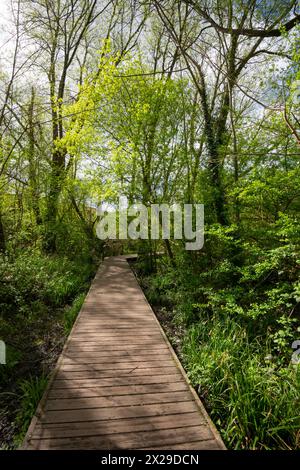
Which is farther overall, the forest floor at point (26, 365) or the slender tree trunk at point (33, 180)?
the slender tree trunk at point (33, 180)

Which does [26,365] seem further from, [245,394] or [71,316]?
[245,394]

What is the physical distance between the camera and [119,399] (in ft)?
8.91

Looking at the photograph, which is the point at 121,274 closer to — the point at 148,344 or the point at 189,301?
the point at 189,301

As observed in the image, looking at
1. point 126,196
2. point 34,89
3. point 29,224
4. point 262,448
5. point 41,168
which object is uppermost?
point 34,89

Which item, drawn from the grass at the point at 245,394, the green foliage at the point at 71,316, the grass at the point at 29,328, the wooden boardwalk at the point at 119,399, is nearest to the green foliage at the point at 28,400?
the grass at the point at 29,328

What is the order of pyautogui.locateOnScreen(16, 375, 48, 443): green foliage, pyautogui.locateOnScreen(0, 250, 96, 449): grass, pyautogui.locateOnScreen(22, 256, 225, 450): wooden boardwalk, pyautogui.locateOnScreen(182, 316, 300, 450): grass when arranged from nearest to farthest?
pyautogui.locateOnScreen(22, 256, 225, 450): wooden boardwalk → pyautogui.locateOnScreen(182, 316, 300, 450): grass → pyautogui.locateOnScreen(16, 375, 48, 443): green foliage → pyautogui.locateOnScreen(0, 250, 96, 449): grass

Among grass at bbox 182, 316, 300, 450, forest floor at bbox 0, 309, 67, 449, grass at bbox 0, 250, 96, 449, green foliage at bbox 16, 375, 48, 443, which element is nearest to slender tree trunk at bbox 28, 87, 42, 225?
grass at bbox 0, 250, 96, 449

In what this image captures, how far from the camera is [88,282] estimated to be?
8.32 meters

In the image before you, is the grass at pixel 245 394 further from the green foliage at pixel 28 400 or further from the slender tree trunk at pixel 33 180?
the slender tree trunk at pixel 33 180

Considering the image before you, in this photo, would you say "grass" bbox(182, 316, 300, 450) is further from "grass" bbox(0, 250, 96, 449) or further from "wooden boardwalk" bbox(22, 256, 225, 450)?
"grass" bbox(0, 250, 96, 449)

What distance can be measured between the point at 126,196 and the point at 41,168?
4206mm

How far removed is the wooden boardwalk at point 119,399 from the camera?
7.30ft

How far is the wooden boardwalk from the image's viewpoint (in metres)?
2.22

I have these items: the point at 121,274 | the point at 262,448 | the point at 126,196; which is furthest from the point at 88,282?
the point at 262,448
